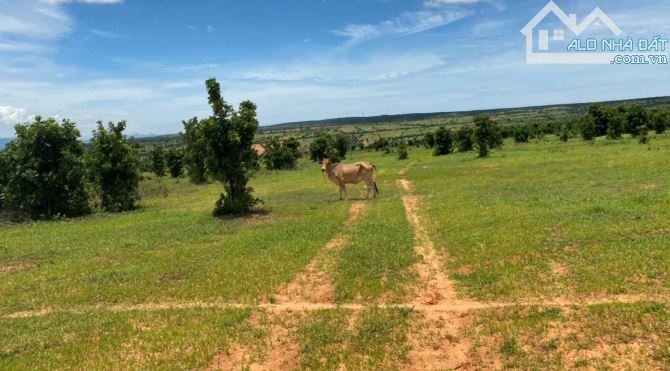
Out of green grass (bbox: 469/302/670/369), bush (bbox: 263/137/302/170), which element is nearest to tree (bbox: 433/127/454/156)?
bush (bbox: 263/137/302/170)

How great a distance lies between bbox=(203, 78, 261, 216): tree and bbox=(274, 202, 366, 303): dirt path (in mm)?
9746

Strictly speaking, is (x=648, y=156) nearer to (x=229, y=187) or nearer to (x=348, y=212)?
(x=348, y=212)

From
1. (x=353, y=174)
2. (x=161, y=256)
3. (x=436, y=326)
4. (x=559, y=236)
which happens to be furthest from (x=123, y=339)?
(x=353, y=174)

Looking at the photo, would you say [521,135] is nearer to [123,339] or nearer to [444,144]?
[444,144]

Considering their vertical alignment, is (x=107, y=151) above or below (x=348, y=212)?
above

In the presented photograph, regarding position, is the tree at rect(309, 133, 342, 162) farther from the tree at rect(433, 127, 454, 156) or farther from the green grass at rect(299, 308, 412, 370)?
the green grass at rect(299, 308, 412, 370)

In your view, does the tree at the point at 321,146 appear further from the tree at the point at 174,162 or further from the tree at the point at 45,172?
the tree at the point at 45,172

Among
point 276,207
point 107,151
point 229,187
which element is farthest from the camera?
point 107,151

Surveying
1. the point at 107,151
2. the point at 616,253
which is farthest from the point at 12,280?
the point at 107,151

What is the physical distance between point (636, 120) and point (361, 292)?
207ft

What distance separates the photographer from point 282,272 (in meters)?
12.1

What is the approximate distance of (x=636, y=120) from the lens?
6025 cm

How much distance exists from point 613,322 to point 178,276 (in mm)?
9657

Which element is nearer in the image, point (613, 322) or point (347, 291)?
point (613, 322)
